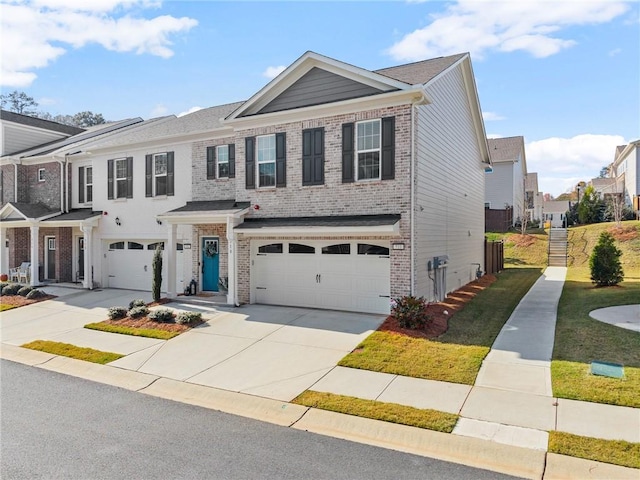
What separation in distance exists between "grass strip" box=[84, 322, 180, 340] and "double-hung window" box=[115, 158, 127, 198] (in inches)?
298

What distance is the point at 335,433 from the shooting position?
19.4ft

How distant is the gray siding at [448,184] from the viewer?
12789 mm

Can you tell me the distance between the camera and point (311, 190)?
13.4 metres

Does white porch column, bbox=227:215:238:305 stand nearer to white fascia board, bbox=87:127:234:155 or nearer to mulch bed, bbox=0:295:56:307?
white fascia board, bbox=87:127:234:155

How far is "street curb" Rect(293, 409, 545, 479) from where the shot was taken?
16.5 feet

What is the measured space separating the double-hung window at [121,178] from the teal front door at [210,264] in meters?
4.70

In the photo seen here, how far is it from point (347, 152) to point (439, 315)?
17.4 feet

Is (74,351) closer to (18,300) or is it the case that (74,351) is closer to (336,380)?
(336,380)

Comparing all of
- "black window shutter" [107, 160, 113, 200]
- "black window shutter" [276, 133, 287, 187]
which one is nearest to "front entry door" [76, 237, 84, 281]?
"black window shutter" [107, 160, 113, 200]

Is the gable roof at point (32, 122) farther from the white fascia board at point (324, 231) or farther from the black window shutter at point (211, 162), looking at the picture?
the white fascia board at point (324, 231)

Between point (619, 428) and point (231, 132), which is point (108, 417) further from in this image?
point (231, 132)

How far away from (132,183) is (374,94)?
11162 mm

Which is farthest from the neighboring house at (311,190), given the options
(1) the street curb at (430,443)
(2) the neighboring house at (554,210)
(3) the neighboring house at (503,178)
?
(2) the neighboring house at (554,210)

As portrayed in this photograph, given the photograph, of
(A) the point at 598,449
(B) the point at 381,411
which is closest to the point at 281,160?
(B) the point at 381,411
